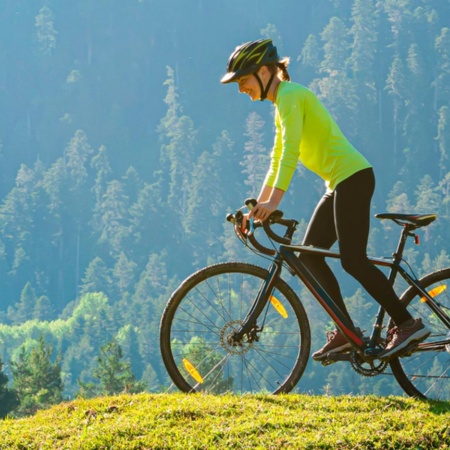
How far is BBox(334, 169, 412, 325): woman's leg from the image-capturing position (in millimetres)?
5273

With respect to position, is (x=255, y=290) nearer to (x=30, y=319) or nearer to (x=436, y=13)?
(x=30, y=319)

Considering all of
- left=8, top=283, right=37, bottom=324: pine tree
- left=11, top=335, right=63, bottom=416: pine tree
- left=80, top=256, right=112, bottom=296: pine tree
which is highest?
left=80, top=256, right=112, bottom=296: pine tree

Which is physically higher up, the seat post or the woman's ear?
the woman's ear

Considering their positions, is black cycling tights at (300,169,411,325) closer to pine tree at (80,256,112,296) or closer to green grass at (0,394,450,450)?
green grass at (0,394,450,450)

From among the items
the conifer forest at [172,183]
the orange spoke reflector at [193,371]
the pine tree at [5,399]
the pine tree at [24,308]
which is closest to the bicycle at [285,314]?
the orange spoke reflector at [193,371]

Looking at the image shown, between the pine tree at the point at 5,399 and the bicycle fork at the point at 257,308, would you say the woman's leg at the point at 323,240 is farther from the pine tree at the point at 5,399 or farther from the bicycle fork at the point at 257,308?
the pine tree at the point at 5,399

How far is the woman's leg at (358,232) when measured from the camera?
17.3 feet

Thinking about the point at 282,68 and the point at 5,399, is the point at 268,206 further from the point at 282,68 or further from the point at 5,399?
the point at 5,399

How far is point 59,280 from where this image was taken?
159m

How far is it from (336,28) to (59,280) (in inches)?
2948

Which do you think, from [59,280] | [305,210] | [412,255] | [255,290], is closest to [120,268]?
[59,280]

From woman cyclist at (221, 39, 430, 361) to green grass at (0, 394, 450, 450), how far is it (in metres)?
0.42

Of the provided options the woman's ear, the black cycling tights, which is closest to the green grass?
the black cycling tights

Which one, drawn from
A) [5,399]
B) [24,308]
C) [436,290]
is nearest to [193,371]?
[436,290]
